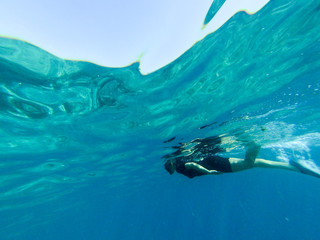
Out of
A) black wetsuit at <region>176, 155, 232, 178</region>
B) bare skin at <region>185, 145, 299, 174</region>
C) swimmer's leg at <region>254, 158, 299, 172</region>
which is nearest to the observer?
swimmer's leg at <region>254, 158, 299, 172</region>

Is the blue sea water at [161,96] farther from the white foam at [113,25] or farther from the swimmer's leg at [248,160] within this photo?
the swimmer's leg at [248,160]

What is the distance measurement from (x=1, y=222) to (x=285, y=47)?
49.7 meters

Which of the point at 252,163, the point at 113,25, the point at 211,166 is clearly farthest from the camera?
the point at 211,166

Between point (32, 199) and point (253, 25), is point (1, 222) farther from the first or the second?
point (253, 25)

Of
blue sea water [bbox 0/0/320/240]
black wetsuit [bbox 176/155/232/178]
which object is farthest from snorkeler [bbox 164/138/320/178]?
blue sea water [bbox 0/0/320/240]

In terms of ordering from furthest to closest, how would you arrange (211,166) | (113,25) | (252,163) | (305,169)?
(211,166), (252,163), (305,169), (113,25)

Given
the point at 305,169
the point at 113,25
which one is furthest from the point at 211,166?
the point at 113,25

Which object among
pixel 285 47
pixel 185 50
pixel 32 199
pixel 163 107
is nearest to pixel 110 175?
pixel 32 199

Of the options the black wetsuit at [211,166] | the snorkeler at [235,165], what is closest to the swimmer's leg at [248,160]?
the snorkeler at [235,165]

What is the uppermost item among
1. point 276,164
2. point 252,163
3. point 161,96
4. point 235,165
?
point 161,96

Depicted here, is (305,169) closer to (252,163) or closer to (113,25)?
(252,163)

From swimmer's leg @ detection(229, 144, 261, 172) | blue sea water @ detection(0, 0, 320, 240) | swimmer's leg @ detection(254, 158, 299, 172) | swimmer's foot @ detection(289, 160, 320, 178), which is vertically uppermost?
blue sea water @ detection(0, 0, 320, 240)

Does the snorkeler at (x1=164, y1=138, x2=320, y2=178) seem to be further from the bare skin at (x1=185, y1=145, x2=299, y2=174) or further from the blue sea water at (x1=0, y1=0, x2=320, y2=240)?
the blue sea water at (x1=0, y1=0, x2=320, y2=240)

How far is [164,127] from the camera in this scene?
14016 millimetres
